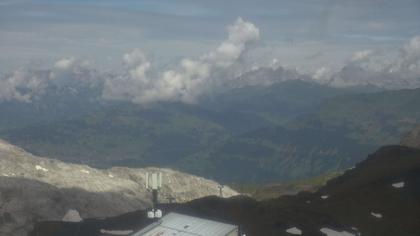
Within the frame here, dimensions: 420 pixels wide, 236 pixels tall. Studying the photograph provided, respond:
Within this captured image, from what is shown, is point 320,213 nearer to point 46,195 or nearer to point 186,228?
point 186,228

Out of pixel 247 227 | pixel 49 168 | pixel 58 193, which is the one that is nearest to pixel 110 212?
pixel 58 193

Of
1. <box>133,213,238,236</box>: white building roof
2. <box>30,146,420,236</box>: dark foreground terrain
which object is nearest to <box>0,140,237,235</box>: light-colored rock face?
<box>30,146,420,236</box>: dark foreground terrain

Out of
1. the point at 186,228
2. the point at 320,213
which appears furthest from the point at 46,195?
the point at 186,228

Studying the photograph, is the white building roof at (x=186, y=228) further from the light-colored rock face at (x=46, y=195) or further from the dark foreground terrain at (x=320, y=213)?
the light-colored rock face at (x=46, y=195)

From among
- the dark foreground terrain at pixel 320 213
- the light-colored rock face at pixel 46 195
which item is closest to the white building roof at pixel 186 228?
the dark foreground terrain at pixel 320 213

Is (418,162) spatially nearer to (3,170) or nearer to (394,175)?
(394,175)

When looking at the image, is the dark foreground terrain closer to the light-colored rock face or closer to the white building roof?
the white building roof
